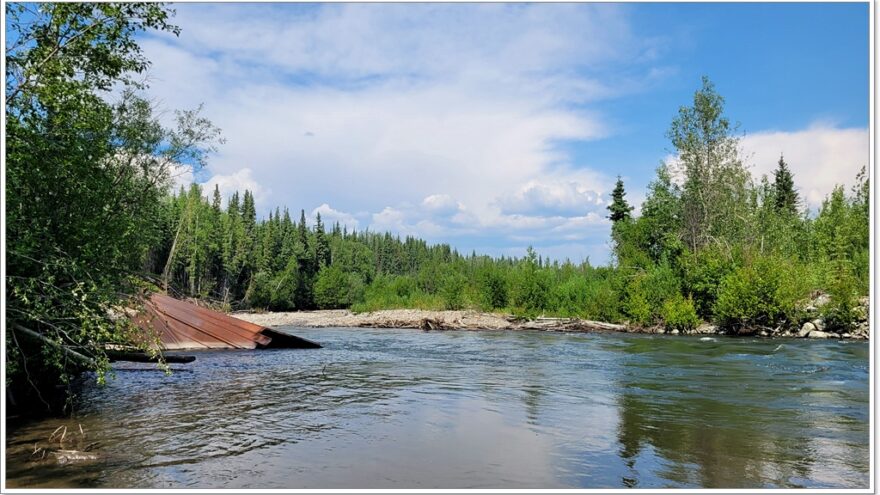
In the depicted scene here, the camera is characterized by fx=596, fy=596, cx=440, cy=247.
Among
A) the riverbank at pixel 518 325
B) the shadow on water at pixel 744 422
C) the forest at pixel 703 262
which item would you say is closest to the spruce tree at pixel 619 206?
the forest at pixel 703 262

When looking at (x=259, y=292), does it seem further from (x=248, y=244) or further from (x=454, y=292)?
(x=454, y=292)

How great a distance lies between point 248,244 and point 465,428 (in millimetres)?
80727

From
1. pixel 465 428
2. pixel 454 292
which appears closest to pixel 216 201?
pixel 454 292

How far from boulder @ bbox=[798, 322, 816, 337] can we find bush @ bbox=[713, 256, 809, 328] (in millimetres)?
844

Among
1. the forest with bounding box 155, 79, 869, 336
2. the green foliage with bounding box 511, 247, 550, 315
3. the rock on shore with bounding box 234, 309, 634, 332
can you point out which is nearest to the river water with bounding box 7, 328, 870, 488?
the forest with bounding box 155, 79, 869, 336

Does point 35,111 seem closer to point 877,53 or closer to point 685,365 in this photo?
point 877,53

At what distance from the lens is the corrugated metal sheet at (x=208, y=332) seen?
904 inches

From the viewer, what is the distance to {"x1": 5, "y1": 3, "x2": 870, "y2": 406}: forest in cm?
824

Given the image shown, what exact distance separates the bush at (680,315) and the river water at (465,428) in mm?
16505

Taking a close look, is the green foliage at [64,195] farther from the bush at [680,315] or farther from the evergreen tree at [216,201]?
the evergreen tree at [216,201]

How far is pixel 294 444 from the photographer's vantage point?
8906 mm

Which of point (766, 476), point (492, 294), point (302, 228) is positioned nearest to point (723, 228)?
point (492, 294)

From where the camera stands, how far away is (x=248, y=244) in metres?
85.8

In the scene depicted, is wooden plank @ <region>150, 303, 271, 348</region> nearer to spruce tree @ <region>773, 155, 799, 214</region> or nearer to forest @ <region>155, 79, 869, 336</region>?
Answer: forest @ <region>155, 79, 869, 336</region>
